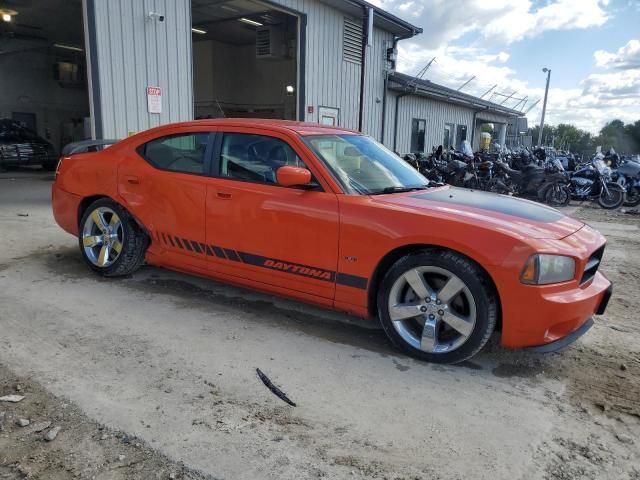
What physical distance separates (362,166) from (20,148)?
587 inches

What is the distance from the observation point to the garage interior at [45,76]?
18.0 metres

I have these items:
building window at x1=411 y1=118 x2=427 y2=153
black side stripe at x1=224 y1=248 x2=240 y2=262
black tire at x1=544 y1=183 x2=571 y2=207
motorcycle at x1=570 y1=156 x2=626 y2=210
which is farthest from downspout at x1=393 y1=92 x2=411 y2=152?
black side stripe at x1=224 y1=248 x2=240 y2=262

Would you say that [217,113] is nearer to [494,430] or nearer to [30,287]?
[30,287]

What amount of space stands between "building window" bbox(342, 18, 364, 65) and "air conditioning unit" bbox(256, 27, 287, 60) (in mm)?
2101

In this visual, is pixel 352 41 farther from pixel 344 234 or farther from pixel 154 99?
pixel 344 234

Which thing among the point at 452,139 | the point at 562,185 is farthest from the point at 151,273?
the point at 452,139

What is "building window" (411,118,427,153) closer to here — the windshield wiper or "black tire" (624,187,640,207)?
"black tire" (624,187,640,207)

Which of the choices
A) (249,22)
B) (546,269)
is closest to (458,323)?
(546,269)

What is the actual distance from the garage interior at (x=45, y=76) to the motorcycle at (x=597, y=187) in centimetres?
1610

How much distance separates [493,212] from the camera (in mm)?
3215

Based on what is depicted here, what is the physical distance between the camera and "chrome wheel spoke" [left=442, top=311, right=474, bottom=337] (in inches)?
117

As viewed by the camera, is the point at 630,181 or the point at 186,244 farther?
the point at 630,181

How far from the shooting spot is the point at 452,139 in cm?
2173

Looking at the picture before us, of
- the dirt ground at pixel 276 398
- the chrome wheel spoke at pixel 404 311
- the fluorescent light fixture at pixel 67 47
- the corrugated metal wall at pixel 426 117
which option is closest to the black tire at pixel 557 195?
the corrugated metal wall at pixel 426 117
